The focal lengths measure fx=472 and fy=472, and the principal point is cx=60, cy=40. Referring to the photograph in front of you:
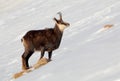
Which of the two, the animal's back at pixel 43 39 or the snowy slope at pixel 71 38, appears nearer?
the snowy slope at pixel 71 38

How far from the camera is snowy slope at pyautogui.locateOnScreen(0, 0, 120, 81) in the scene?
10.4 metres

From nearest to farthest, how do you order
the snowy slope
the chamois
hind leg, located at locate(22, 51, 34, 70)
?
the snowy slope < the chamois < hind leg, located at locate(22, 51, 34, 70)

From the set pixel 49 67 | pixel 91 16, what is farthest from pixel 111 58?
pixel 91 16

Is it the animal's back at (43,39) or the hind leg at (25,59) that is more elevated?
the animal's back at (43,39)

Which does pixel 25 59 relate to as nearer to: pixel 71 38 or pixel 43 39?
pixel 43 39

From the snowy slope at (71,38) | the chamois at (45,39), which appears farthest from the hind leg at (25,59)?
the snowy slope at (71,38)

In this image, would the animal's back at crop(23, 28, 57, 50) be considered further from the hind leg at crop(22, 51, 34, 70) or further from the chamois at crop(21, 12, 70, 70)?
the hind leg at crop(22, 51, 34, 70)

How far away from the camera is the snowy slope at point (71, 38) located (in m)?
10.4

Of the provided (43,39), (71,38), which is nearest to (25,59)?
(43,39)

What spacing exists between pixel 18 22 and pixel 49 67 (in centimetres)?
2165

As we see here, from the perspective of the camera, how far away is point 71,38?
67.9 feet

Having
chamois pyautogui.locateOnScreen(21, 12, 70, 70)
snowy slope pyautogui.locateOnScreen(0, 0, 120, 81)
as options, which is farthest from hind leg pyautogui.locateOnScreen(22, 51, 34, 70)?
snowy slope pyautogui.locateOnScreen(0, 0, 120, 81)

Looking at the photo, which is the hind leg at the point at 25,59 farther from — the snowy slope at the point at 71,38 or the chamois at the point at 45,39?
the snowy slope at the point at 71,38

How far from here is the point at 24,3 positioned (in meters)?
41.1
